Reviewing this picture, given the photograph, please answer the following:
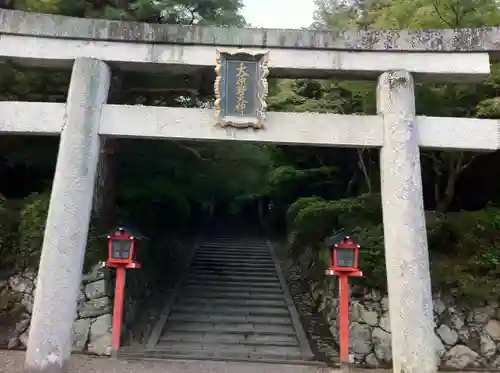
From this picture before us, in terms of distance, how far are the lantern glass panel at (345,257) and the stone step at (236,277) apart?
559cm

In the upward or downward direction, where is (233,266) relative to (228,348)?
upward

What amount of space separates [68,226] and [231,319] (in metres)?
4.84

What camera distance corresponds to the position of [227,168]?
12.1m

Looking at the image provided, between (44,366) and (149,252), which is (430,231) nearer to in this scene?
(149,252)

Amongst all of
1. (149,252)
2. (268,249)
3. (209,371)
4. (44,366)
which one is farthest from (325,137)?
(268,249)

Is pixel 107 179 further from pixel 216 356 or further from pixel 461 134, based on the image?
pixel 461 134

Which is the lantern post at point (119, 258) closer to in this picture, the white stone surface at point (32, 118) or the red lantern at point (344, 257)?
the white stone surface at point (32, 118)

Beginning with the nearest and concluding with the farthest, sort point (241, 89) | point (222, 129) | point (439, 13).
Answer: point (222, 129), point (241, 89), point (439, 13)

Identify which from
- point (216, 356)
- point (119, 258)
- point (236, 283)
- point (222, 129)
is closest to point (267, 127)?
point (222, 129)

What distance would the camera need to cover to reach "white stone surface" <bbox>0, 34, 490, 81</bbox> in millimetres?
7336

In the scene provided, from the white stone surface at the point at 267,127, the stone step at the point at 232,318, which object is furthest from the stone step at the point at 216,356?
the white stone surface at the point at 267,127

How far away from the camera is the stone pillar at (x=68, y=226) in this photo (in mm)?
6422

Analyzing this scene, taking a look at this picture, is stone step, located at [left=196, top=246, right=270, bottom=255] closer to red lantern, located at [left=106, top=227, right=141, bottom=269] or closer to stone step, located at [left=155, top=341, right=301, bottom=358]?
stone step, located at [left=155, top=341, right=301, bottom=358]

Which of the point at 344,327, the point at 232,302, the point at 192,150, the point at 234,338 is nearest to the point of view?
the point at 344,327
